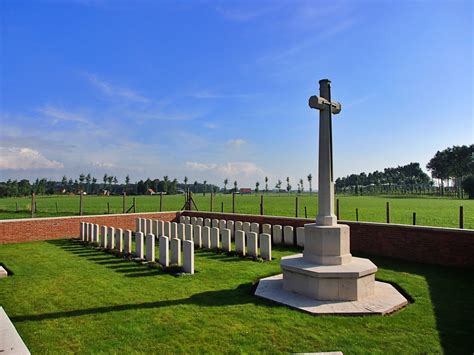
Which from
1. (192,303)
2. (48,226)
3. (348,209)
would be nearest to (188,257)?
(192,303)

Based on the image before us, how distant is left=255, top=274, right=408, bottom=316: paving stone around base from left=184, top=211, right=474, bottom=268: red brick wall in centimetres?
293

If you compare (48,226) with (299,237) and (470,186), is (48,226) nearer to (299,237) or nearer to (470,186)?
(299,237)

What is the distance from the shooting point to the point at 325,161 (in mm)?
6617

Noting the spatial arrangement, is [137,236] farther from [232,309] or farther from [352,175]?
[352,175]

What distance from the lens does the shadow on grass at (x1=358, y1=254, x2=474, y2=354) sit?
13.6 feet

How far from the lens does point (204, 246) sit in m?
11.1

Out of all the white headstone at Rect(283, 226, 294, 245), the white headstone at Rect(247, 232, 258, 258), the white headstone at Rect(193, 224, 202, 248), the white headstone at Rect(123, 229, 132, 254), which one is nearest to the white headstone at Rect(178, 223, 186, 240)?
the white headstone at Rect(193, 224, 202, 248)

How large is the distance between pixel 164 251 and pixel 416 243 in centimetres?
665

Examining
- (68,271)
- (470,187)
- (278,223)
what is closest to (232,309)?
(68,271)

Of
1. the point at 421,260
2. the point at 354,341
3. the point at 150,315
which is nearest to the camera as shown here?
the point at 354,341

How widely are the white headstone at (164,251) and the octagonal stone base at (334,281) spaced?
138 inches

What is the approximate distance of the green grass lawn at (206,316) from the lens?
4086 mm

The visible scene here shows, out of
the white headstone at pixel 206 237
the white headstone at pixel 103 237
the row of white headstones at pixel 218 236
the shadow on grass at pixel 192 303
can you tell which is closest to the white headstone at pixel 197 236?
the row of white headstones at pixel 218 236

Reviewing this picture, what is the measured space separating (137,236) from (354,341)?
665 centimetres
